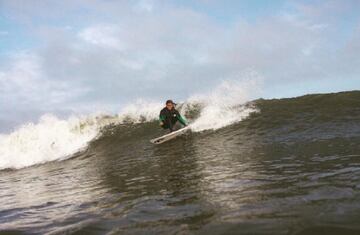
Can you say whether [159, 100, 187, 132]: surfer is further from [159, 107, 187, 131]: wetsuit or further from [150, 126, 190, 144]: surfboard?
[150, 126, 190, 144]: surfboard

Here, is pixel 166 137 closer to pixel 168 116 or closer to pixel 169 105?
pixel 168 116

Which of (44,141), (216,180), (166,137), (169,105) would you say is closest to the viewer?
(216,180)

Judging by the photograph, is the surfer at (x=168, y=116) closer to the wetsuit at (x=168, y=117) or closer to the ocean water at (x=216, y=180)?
the wetsuit at (x=168, y=117)

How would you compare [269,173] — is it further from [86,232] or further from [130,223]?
[86,232]

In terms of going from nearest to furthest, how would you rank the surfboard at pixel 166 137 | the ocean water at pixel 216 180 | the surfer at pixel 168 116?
the ocean water at pixel 216 180
the surfboard at pixel 166 137
the surfer at pixel 168 116

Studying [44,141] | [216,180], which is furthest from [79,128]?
[216,180]

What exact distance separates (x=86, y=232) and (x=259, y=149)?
638cm

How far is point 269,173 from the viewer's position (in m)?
6.85

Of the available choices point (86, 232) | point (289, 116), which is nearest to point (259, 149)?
point (289, 116)

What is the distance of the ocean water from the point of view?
4336 mm

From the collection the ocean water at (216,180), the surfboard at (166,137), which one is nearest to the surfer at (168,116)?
the surfboard at (166,137)

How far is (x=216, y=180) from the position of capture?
6.76m

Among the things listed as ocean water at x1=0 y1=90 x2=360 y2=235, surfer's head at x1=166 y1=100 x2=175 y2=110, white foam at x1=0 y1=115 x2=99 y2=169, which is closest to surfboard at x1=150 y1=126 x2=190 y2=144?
ocean water at x1=0 y1=90 x2=360 y2=235

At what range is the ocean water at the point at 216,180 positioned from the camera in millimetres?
4336
